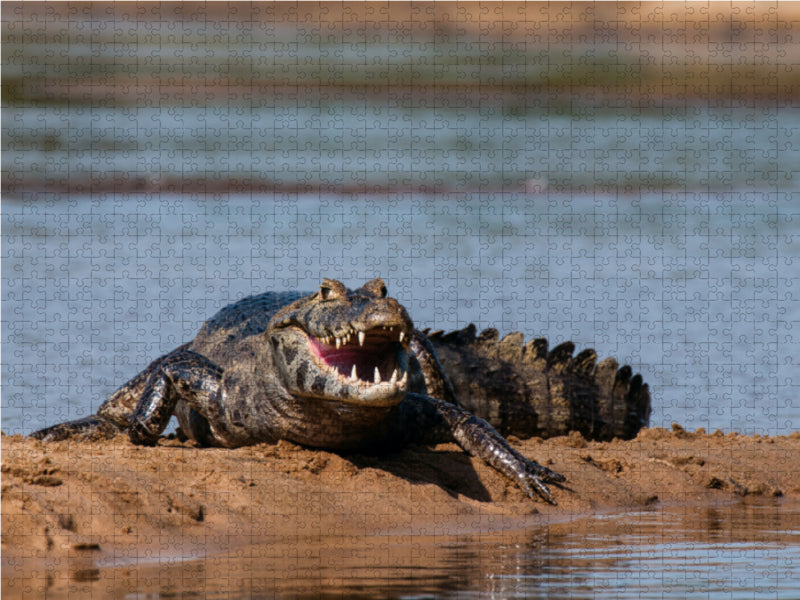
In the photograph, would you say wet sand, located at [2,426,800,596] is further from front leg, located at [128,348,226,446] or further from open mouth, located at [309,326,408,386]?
open mouth, located at [309,326,408,386]

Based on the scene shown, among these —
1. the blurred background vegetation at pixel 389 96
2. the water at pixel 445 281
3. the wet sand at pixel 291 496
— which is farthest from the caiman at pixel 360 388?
the blurred background vegetation at pixel 389 96

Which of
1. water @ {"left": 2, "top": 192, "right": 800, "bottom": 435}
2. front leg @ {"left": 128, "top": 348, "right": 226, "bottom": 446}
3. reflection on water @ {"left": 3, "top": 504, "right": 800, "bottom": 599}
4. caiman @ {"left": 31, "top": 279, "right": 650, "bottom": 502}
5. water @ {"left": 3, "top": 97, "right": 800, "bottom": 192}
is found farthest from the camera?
water @ {"left": 3, "top": 97, "right": 800, "bottom": 192}

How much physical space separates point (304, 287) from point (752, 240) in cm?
623

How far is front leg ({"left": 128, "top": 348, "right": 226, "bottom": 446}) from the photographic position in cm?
842

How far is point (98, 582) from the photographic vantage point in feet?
18.6

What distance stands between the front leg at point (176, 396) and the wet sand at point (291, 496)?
0.17 metres

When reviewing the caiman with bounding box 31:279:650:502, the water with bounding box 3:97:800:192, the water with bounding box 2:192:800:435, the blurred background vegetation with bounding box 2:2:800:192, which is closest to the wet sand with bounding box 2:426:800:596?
the caiman with bounding box 31:279:650:502

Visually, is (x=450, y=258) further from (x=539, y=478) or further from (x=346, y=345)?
(x=346, y=345)

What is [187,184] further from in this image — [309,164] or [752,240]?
[752,240]

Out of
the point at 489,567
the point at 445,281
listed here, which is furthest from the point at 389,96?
the point at 489,567

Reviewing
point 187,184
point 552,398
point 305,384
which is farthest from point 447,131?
point 305,384

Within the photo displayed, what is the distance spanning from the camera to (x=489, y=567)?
620cm

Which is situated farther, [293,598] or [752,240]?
[752,240]

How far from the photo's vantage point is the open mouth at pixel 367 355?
702 centimetres
